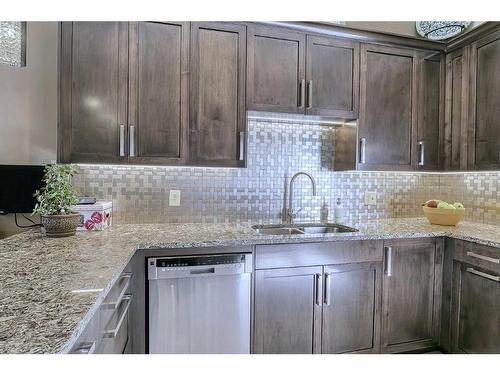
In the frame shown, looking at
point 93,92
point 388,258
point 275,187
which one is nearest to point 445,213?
point 388,258

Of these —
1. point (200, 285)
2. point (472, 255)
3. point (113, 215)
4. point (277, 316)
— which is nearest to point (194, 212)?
point (113, 215)

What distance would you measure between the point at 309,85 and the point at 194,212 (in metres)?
1.28

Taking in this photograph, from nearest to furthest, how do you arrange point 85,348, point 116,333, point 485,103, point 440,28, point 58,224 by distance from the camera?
point 85,348
point 116,333
point 58,224
point 485,103
point 440,28

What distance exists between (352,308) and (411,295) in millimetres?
470

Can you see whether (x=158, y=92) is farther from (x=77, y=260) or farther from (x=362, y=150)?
(x=362, y=150)

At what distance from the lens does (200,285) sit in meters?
1.72

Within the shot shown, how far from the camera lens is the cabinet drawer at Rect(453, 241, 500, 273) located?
1.79 meters

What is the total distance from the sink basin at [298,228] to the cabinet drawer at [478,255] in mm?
665

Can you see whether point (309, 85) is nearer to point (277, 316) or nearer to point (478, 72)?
point (478, 72)

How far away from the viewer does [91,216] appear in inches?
74.0

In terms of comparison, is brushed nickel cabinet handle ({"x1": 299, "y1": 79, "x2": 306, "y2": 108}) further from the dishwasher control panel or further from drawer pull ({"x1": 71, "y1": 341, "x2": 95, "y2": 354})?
drawer pull ({"x1": 71, "y1": 341, "x2": 95, "y2": 354})

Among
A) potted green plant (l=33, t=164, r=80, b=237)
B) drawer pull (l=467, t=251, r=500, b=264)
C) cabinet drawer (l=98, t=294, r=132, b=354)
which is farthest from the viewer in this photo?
drawer pull (l=467, t=251, r=500, b=264)

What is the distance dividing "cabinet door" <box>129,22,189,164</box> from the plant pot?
1.68 ft

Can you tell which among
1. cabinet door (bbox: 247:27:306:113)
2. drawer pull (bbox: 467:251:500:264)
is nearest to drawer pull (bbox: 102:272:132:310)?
cabinet door (bbox: 247:27:306:113)
